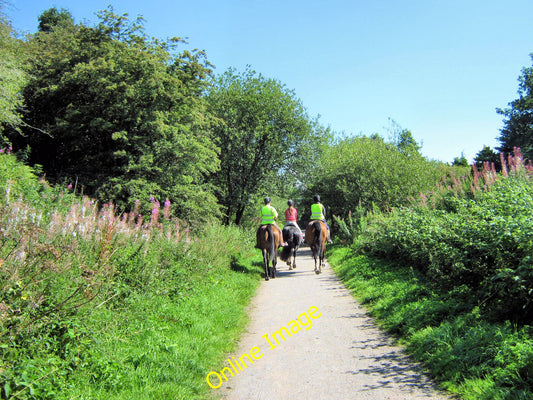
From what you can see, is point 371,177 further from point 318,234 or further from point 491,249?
point 491,249

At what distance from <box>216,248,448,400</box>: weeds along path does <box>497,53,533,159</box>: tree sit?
46181 millimetres

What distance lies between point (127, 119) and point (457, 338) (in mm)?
15928

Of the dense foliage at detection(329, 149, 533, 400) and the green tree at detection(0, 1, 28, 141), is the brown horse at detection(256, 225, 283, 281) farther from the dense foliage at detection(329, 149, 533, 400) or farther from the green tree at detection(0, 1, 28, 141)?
the green tree at detection(0, 1, 28, 141)

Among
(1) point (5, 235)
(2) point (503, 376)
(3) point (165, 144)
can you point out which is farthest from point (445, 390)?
(3) point (165, 144)

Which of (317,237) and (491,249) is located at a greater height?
(491,249)

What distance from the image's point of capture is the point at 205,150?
18500 millimetres

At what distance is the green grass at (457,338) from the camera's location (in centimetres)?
396

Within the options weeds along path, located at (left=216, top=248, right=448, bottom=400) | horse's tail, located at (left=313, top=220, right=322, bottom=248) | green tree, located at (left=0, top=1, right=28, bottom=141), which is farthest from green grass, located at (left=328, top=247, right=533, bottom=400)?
green tree, located at (left=0, top=1, right=28, bottom=141)

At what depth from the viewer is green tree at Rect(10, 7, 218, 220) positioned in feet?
56.3

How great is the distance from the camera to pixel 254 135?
24.7 metres

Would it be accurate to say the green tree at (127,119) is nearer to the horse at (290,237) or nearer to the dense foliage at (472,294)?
the horse at (290,237)

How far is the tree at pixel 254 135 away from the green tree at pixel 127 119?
408 cm


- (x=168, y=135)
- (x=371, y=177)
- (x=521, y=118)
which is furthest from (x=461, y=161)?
(x=168, y=135)

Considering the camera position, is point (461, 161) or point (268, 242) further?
point (461, 161)
